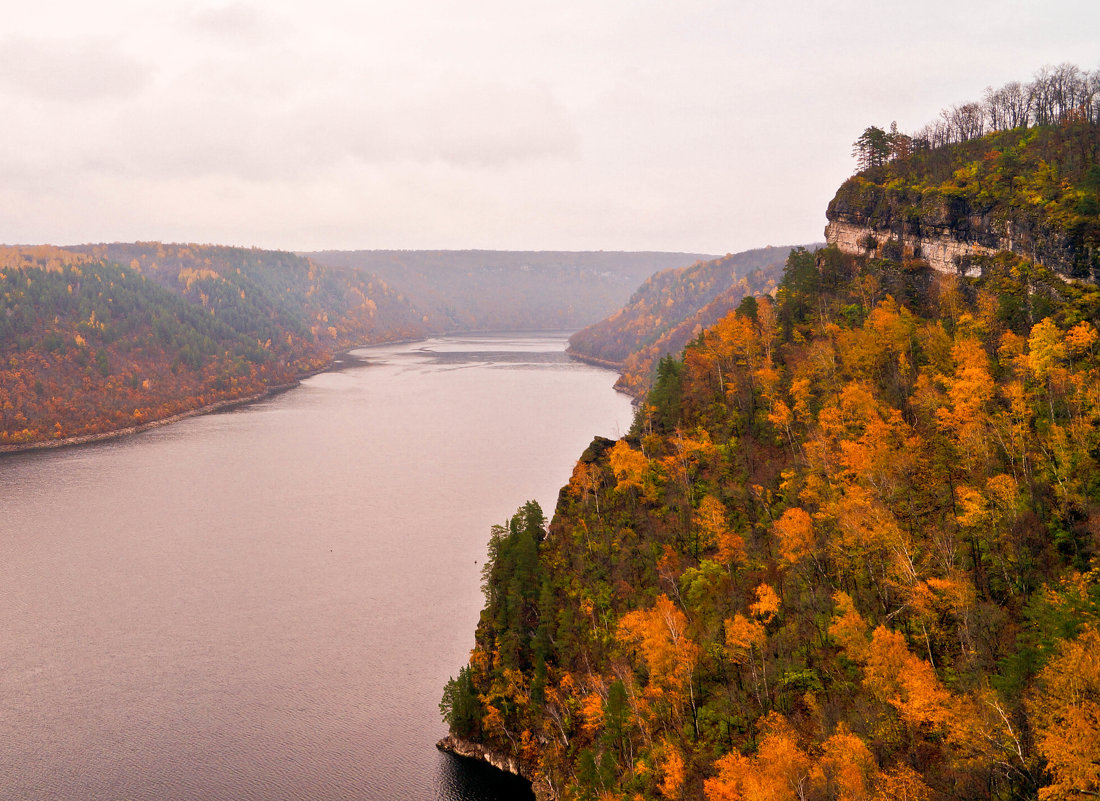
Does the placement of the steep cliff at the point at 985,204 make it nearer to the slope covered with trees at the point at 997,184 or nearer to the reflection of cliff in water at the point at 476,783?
the slope covered with trees at the point at 997,184

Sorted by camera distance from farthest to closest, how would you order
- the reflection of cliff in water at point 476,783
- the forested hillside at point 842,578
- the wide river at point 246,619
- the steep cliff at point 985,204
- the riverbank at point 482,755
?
the steep cliff at point 985,204 < the riverbank at point 482,755 < the wide river at point 246,619 < the reflection of cliff in water at point 476,783 < the forested hillside at point 842,578

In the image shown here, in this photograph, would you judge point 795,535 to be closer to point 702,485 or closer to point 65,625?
point 702,485

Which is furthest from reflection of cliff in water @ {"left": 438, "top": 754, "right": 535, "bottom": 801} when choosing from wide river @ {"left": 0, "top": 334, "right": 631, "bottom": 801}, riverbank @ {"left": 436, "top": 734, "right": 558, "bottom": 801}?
riverbank @ {"left": 436, "top": 734, "right": 558, "bottom": 801}

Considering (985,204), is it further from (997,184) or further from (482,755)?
(482,755)

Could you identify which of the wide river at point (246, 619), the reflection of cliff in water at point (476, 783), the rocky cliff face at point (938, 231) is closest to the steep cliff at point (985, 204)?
the rocky cliff face at point (938, 231)

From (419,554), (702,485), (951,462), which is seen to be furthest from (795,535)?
(419,554)

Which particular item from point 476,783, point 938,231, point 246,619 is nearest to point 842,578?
point 476,783
